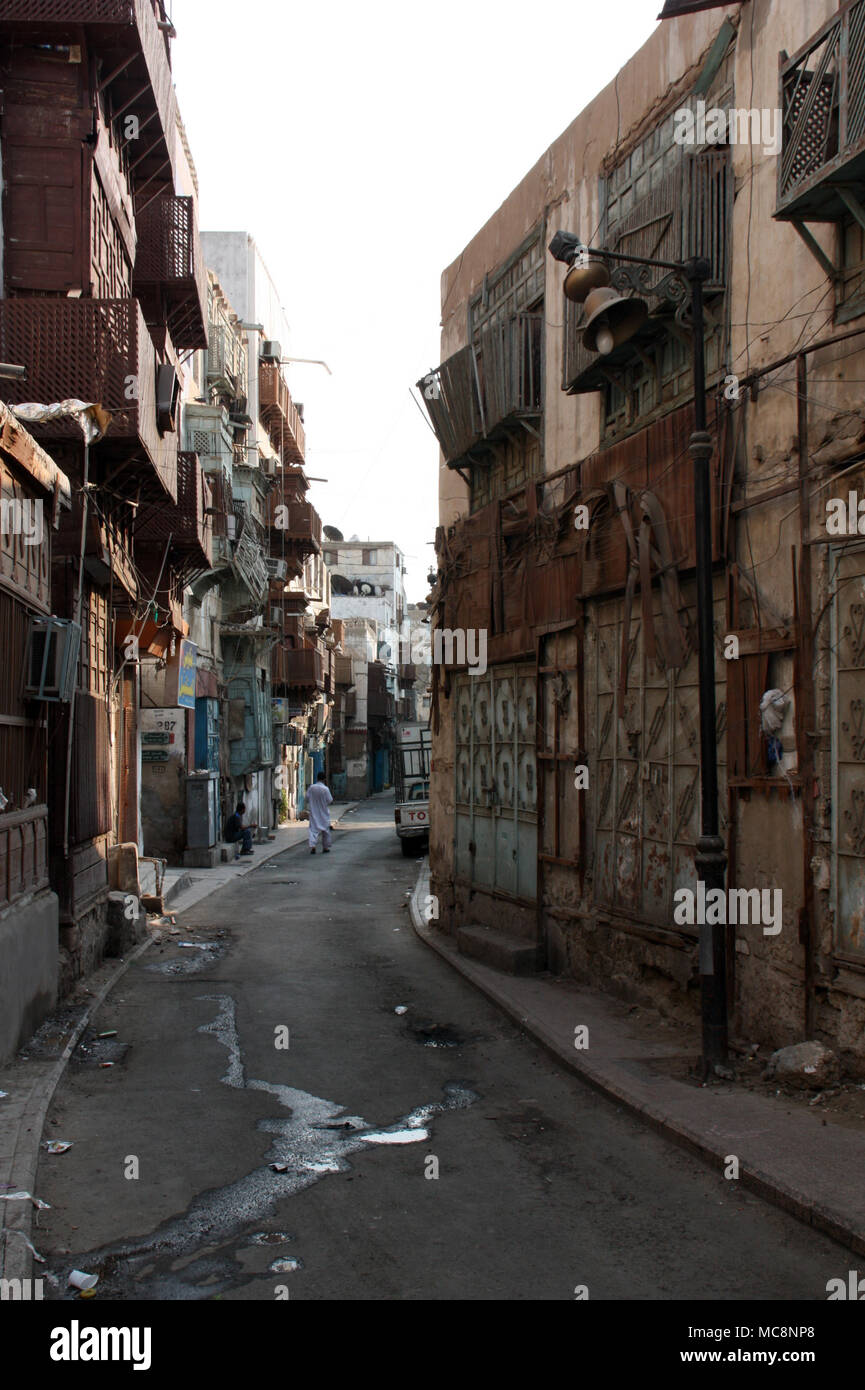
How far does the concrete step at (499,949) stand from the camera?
1370 centimetres

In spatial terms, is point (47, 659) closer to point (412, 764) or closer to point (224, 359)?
point (224, 359)

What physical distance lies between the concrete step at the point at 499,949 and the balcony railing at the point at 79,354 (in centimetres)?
736

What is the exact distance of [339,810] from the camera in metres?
57.4

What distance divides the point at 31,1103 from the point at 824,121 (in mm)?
8597

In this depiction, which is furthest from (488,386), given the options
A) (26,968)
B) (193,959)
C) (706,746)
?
(26,968)

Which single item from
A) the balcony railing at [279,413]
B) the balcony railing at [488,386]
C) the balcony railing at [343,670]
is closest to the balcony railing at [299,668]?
the balcony railing at [279,413]

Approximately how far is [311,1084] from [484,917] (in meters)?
7.33

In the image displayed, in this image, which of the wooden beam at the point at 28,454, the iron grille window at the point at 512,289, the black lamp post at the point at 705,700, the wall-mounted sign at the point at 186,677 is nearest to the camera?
the black lamp post at the point at 705,700

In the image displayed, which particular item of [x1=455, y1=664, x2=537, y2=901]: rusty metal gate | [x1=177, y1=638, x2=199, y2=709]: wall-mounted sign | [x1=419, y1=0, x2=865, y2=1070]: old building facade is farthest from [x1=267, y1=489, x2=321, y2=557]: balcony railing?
[x1=419, y1=0, x2=865, y2=1070]: old building facade

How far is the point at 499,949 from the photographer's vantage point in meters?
14.1

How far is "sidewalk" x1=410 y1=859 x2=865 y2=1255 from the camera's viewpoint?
19.9 feet

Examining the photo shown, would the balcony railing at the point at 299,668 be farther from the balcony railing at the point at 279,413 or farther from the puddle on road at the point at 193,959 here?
the puddle on road at the point at 193,959

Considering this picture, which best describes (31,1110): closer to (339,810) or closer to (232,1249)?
(232,1249)

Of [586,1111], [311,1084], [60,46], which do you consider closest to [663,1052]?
[586,1111]
